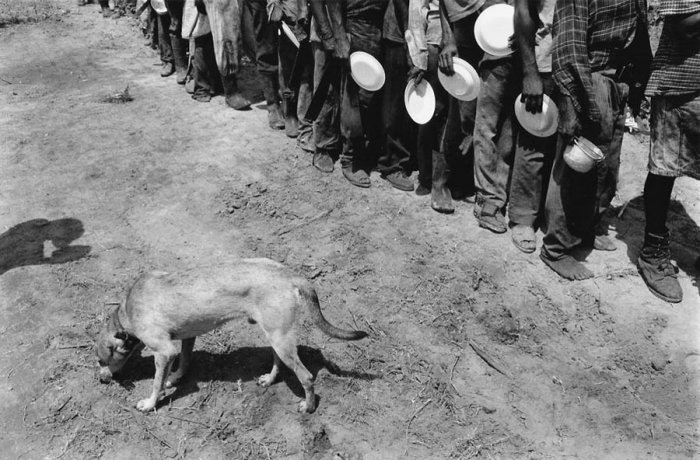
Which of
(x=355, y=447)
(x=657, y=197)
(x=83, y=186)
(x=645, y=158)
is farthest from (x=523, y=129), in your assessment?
(x=83, y=186)

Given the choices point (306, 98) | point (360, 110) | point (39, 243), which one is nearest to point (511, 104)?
point (360, 110)

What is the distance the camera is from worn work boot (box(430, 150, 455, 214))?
646 centimetres

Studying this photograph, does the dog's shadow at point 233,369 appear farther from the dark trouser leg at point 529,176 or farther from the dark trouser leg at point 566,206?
the dark trouser leg at point 529,176

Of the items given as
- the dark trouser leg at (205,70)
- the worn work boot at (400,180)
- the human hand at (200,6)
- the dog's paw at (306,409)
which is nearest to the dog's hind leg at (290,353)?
the dog's paw at (306,409)

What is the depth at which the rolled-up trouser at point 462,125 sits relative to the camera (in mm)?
5840

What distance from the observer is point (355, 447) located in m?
3.97

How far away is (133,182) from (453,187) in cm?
394

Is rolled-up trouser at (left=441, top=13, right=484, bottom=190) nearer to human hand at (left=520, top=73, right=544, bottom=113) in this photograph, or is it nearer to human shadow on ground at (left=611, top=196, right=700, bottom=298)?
human hand at (left=520, top=73, right=544, bottom=113)

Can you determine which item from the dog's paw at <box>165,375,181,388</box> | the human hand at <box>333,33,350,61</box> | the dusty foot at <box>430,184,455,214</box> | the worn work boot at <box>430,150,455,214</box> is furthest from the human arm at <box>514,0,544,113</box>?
the dog's paw at <box>165,375,181,388</box>

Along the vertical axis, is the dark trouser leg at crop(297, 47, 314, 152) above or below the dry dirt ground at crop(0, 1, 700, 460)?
above

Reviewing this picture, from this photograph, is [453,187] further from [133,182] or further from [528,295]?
[133,182]

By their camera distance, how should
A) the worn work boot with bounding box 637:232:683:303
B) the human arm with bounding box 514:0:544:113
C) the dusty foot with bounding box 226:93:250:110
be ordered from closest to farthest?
1. the human arm with bounding box 514:0:544:113
2. the worn work boot with bounding box 637:232:683:303
3. the dusty foot with bounding box 226:93:250:110

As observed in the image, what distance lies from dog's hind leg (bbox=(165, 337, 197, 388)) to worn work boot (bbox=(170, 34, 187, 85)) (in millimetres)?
6896

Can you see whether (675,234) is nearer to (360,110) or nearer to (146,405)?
(360,110)
